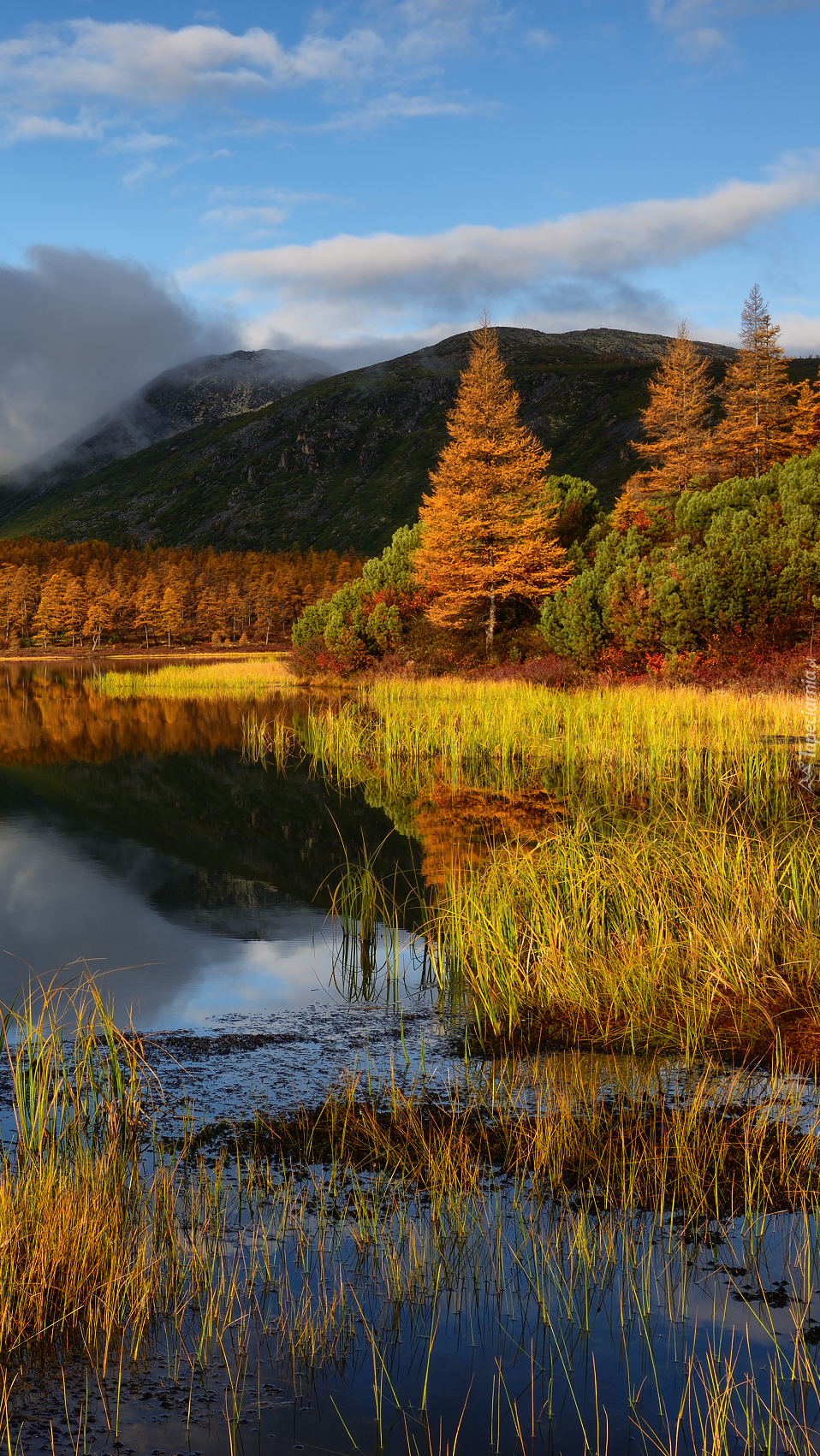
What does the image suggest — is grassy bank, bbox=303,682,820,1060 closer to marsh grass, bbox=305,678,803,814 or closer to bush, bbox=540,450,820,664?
marsh grass, bbox=305,678,803,814

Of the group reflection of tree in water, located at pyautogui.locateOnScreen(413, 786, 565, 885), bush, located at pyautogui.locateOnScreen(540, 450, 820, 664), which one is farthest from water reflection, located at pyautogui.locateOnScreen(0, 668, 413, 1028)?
bush, located at pyautogui.locateOnScreen(540, 450, 820, 664)

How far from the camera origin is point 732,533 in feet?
74.3

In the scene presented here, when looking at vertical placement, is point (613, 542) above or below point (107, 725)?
above

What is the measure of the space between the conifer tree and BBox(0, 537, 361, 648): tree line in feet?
169

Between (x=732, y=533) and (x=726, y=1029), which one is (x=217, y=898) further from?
(x=732, y=533)

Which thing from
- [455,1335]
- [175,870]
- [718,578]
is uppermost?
[718,578]

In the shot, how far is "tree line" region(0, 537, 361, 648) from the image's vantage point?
10281 cm

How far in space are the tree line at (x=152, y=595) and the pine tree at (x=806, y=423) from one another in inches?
2233

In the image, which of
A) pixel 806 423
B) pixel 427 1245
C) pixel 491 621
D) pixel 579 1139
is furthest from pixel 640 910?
pixel 806 423

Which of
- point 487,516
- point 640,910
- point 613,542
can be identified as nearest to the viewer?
point 640,910

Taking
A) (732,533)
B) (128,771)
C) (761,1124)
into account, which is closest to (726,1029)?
(761,1124)

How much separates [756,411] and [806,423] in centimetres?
594

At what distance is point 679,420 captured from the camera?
45.7 metres

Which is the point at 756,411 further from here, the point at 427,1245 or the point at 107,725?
the point at 427,1245
